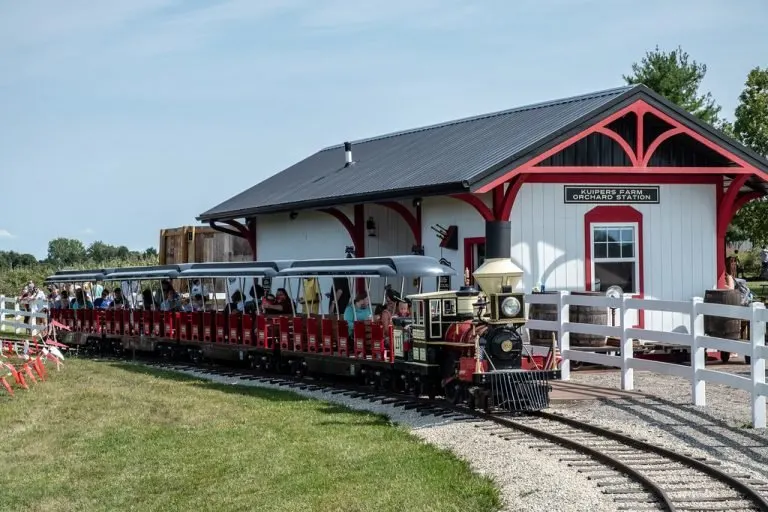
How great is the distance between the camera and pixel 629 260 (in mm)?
21797

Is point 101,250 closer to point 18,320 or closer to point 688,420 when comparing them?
point 18,320

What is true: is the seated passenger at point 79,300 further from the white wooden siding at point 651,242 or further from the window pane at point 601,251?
the window pane at point 601,251

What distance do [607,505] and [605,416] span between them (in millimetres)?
5095

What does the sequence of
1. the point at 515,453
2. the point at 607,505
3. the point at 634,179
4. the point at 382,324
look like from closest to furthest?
the point at 607,505 → the point at 515,453 → the point at 382,324 → the point at 634,179

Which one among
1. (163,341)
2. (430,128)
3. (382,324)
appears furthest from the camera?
(430,128)

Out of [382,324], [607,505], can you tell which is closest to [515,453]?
[607,505]

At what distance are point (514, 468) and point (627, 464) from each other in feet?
3.72

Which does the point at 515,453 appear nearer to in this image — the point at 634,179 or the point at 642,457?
the point at 642,457

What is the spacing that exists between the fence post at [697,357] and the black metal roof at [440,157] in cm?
555

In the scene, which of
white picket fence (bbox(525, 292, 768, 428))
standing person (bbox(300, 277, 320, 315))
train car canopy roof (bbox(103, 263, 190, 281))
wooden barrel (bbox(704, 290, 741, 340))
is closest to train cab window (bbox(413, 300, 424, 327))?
white picket fence (bbox(525, 292, 768, 428))

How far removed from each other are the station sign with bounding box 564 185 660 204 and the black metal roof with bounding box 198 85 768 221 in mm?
Result: 1355

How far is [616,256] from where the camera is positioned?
21719mm

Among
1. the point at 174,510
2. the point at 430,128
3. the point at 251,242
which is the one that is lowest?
the point at 174,510

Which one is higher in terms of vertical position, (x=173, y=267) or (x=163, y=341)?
(x=173, y=267)
